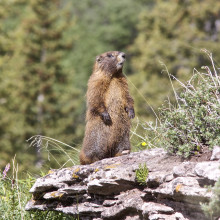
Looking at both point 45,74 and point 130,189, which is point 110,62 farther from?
point 45,74

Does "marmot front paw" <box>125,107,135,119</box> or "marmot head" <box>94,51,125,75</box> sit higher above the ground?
"marmot head" <box>94,51,125,75</box>

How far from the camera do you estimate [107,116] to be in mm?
6836

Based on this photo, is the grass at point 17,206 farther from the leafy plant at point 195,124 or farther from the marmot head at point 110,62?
the marmot head at point 110,62

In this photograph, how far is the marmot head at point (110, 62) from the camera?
24.6ft

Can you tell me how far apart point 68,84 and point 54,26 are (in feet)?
13.6

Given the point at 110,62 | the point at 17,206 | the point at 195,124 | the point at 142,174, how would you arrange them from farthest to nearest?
the point at 110,62 → the point at 17,206 → the point at 142,174 → the point at 195,124

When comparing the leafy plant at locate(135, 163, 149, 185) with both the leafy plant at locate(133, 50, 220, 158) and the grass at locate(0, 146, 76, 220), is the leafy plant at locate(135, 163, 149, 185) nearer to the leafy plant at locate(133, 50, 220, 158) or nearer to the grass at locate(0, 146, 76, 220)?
the leafy plant at locate(133, 50, 220, 158)

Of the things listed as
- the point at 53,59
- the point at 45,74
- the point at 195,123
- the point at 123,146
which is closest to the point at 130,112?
the point at 123,146

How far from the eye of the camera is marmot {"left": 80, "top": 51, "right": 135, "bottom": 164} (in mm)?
6820

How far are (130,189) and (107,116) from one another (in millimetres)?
1936

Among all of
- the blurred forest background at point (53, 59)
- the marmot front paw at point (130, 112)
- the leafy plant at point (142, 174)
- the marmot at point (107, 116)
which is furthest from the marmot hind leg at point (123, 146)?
the blurred forest background at point (53, 59)

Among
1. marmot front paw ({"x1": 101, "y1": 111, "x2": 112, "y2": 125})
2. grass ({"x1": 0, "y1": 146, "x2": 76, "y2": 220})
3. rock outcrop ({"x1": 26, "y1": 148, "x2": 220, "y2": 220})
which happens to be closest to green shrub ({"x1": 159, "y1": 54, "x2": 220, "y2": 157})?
rock outcrop ({"x1": 26, "y1": 148, "x2": 220, "y2": 220})

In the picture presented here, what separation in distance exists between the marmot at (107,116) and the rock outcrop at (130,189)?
3.26ft

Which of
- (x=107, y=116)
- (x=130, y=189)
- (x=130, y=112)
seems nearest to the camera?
(x=130, y=189)
